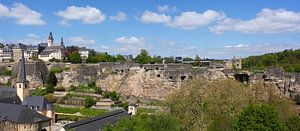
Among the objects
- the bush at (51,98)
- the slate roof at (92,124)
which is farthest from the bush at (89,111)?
the slate roof at (92,124)

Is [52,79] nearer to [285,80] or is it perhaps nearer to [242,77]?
[242,77]

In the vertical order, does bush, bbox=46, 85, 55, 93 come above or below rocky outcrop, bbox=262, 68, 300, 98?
below

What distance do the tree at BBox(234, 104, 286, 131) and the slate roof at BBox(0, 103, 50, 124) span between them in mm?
16726

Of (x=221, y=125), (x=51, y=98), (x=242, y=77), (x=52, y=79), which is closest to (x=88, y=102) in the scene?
(x=51, y=98)

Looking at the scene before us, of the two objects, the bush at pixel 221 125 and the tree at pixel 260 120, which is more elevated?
the tree at pixel 260 120

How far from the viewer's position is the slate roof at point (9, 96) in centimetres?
3769

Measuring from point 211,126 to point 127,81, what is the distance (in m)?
28.5

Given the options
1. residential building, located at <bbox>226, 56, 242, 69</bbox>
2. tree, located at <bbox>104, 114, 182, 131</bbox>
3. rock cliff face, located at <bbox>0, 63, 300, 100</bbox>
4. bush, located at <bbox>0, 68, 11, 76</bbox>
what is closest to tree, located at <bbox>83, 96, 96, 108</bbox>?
rock cliff face, located at <bbox>0, 63, 300, 100</bbox>

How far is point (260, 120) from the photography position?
2178 cm

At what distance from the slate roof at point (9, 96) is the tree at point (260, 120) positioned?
24.5m

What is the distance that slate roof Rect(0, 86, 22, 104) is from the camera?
3769 centimetres

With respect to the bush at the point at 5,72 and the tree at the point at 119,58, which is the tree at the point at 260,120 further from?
the tree at the point at 119,58

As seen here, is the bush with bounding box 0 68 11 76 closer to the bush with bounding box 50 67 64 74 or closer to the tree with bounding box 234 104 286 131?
the bush with bounding box 50 67 64 74

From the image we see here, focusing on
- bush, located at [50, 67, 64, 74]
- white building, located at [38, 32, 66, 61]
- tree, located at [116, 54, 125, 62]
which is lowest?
bush, located at [50, 67, 64, 74]
